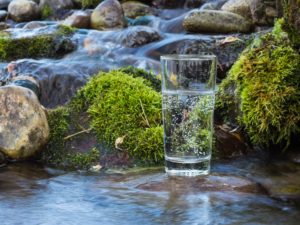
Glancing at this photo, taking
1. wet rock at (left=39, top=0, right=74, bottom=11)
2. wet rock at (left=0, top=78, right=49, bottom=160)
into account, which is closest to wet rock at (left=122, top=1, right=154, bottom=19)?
wet rock at (left=39, top=0, right=74, bottom=11)

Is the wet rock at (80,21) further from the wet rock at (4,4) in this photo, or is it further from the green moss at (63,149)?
the green moss at (63,149)

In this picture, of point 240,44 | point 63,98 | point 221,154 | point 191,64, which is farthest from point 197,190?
point 240,44

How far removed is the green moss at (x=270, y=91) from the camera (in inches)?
153

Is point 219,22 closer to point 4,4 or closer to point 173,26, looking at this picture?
point 173,26

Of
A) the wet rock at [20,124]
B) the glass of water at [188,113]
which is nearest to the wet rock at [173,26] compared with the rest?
the wet rock at [20,124]

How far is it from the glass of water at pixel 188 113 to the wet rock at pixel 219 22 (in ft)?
18.5

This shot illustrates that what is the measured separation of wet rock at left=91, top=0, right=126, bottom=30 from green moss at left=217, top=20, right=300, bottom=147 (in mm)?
7426

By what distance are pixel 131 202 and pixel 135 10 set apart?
10.8m

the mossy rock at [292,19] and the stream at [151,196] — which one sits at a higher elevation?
the mossy rock at [292,19]

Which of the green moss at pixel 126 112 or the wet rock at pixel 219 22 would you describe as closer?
the green moss at pixel 126 112

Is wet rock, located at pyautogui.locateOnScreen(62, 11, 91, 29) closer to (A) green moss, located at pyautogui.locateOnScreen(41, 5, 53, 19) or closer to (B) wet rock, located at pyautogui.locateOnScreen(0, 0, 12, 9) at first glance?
(A) green moss, located at pyautogui.locateOnScreen(41, 5, 53, 19)

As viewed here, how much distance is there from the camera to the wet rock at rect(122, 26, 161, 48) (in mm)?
→ 9039

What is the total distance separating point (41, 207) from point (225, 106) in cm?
208

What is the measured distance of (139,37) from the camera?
9086 millimetres
